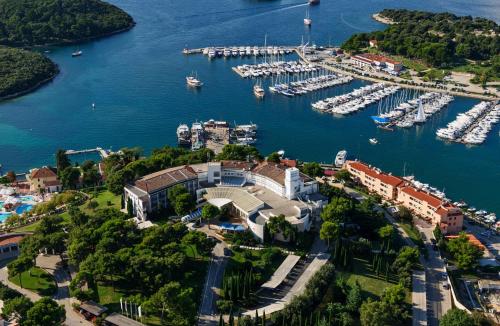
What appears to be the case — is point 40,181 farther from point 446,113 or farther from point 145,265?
point 446,113

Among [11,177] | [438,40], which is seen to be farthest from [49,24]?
[438,40]

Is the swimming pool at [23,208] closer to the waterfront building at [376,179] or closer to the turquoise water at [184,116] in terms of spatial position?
the turquoise water at [184,116]

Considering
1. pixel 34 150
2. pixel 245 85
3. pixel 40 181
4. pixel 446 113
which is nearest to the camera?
pixel 40 181

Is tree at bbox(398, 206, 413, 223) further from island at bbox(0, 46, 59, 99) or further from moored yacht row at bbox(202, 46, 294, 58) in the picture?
island at bbox(0, 46, 59, 99)

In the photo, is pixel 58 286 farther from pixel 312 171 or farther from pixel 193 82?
pixel 193 82

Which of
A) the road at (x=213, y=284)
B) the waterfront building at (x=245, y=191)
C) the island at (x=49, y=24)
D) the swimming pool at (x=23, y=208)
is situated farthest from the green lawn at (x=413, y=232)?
the island at (x=49, y=24)

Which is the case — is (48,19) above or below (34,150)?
above

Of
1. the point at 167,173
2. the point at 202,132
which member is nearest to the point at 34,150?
the point at 202,132
